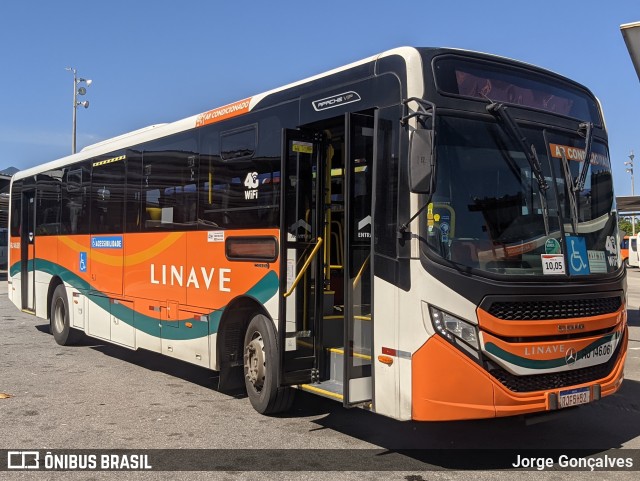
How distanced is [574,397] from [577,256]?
1.18 metres

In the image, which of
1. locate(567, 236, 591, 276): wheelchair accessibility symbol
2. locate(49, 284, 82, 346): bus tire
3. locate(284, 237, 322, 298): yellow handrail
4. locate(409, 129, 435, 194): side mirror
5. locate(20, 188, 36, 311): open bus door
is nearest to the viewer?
locate(409, 129, 435, 194): side mirror

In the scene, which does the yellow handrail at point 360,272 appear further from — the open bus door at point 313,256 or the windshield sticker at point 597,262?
the windshield sticker at point 597,262

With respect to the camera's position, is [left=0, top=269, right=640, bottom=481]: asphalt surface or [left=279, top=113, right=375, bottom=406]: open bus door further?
A: [left=279, top=113, right=375, bottom=406]: open bus door

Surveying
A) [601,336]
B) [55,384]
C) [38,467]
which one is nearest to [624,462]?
[601,336]

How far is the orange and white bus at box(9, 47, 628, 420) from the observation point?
17.0ft

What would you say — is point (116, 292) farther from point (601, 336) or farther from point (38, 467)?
point (601, 336)

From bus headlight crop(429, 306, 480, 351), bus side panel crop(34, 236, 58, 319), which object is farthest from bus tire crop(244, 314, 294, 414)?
bus side panel crop(34, 236, 58, 319)

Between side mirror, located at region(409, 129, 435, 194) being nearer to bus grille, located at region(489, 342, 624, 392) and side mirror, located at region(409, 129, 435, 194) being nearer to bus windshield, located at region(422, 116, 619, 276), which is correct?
bus windshield, located at region(422, 116, 619, 276)

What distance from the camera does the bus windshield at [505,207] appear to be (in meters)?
5.25

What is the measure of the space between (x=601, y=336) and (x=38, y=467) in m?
4.94

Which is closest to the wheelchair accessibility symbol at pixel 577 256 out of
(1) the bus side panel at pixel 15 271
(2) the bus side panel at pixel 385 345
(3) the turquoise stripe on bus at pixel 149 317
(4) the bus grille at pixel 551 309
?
(4) the bus grille at pixel 551 309

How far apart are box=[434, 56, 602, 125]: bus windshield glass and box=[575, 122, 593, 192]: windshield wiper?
0.14m

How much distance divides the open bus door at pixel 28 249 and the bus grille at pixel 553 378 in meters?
10.9

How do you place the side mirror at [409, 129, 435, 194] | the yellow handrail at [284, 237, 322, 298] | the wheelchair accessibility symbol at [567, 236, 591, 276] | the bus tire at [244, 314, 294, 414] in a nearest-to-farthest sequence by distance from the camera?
1. the side mirror at [409, 129, 435, 194]
2. the wheelchair accessibility symbol at [567, 236, 591, 276]
3. the yellow handrail at [284, 237, 322, 298]
4. the bus tire at [244, 314, 294, 414]
